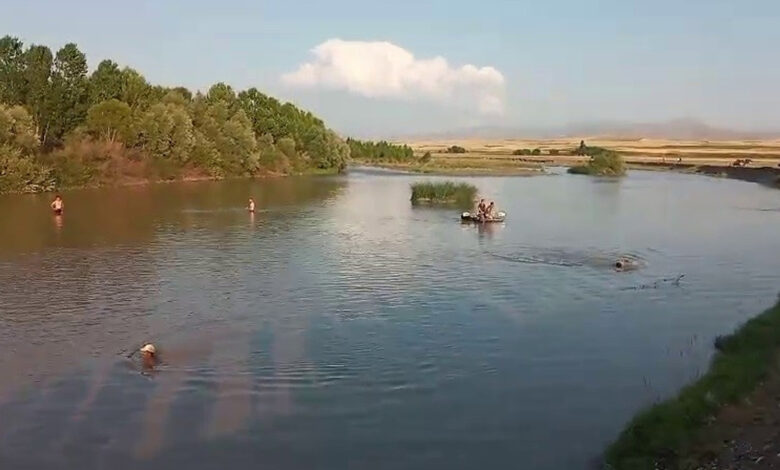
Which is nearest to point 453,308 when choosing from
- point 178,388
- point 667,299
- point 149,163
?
point 667,299

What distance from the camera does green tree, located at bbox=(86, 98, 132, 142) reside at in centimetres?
7894

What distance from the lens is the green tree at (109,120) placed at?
78938 millimetres

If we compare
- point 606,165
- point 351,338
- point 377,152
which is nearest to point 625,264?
point 351,338

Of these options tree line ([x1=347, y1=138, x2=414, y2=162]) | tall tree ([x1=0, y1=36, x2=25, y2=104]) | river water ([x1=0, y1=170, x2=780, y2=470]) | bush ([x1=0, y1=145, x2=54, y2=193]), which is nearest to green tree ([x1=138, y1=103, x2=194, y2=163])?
tall tree ([x1=0, y1=36, x2=25, y2=104])

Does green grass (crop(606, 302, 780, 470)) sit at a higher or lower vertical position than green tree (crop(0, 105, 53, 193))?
lower

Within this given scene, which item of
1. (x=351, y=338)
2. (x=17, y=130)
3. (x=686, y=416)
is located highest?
(x=17, y=130)

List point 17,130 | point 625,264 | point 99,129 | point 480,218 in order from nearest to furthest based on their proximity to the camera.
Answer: point 625,264
point 480,218
point 17,130
point 99,129

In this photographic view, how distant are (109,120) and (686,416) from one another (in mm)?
75686

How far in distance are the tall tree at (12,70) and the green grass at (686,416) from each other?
7715 cm

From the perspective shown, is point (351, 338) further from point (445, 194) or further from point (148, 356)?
point (445, 194)

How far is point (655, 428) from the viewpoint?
11617mm

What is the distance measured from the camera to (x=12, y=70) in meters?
79.2

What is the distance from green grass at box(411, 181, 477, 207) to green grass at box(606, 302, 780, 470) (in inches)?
1633

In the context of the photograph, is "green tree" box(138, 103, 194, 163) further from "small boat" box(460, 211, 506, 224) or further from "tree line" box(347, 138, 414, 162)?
"tree line" box(347, 138, 414, 162)
